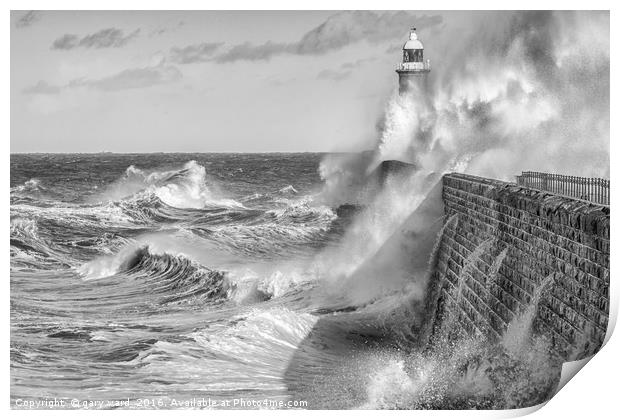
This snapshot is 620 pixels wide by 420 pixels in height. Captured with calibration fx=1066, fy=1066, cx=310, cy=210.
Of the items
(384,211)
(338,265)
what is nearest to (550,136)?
(384,211)

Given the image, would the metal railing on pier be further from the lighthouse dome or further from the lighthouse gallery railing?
the lighthouse gallery railing

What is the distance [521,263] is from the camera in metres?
12.7

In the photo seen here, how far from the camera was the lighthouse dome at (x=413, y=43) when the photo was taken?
56.6 ft

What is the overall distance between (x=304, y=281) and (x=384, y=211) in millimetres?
1985

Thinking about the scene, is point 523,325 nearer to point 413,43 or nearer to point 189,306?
point 413,43

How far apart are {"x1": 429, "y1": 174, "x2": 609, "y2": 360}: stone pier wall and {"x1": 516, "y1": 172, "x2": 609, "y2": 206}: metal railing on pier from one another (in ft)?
1.96

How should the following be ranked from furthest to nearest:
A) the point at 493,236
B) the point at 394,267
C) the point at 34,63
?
the point at 394,267 < the point at 34,63 < the point at 493,236

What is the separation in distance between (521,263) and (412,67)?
7308 millimetres

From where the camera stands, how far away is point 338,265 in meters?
19.8

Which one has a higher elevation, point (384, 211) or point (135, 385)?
point (384, 211)

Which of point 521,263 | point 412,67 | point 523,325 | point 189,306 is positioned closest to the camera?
point 523,325

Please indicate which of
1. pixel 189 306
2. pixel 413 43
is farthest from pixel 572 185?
pixel 189 306

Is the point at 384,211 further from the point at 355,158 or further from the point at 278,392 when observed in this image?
the point at 278,392
